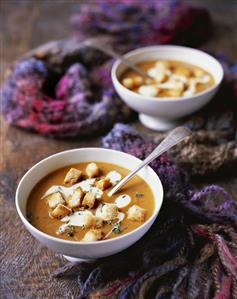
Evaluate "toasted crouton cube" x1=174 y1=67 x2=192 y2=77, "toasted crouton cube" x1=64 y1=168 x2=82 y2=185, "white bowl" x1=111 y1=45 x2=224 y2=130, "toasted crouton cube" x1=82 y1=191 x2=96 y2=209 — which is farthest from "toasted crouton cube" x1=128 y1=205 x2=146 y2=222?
"toasted crouton cube" x1=174 y1=67 x2=192 y2=77

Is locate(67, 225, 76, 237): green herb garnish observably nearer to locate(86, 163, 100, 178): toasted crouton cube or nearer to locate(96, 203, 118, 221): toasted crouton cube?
locate(96, 203, 118, 221): toasted crouton cube

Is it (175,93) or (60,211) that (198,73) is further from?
(60,211)

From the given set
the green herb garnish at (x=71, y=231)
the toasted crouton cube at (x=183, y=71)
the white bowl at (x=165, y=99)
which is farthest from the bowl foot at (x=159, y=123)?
the green herb garnish at (x=71, y=231)

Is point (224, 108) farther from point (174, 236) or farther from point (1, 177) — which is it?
point (1, 177)

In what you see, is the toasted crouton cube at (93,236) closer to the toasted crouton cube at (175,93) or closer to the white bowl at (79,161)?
the white bowl at (79,161)

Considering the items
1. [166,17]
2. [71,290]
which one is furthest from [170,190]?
[166,17]

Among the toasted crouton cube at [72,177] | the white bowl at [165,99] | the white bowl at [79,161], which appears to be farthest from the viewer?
the white bowl at [165,99]
